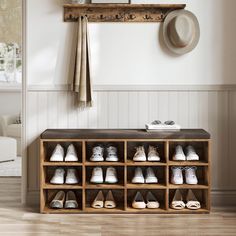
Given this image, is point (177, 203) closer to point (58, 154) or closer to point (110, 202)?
point (110, 202)

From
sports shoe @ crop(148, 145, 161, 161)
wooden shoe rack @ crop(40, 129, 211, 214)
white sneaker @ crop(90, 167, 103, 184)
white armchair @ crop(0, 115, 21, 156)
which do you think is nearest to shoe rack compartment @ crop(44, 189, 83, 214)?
wooden shoe rack @ crop(40, 129, 211, 214)

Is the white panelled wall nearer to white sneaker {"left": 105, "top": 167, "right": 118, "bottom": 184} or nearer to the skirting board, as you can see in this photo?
the skirting board

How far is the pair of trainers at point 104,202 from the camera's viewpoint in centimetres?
460

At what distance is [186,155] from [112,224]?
2.86ft

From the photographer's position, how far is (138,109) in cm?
487

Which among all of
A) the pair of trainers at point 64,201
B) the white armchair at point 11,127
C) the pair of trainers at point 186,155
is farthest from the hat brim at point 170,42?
the white armchair at point 11,127

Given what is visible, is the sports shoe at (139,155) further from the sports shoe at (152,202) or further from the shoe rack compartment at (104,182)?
the sports shoe at (152,202)

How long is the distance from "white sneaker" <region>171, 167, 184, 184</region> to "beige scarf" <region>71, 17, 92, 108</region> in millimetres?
922

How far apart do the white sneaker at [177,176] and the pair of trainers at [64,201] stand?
82 cm

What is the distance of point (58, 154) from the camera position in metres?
4.59

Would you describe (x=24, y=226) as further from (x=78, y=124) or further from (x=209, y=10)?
(x=209, y=10)

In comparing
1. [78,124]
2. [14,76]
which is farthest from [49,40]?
[14,76]

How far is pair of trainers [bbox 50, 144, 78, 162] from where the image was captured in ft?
15.0

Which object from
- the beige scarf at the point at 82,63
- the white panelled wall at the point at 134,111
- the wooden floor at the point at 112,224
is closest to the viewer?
the wooden floor at the point at 112,224
